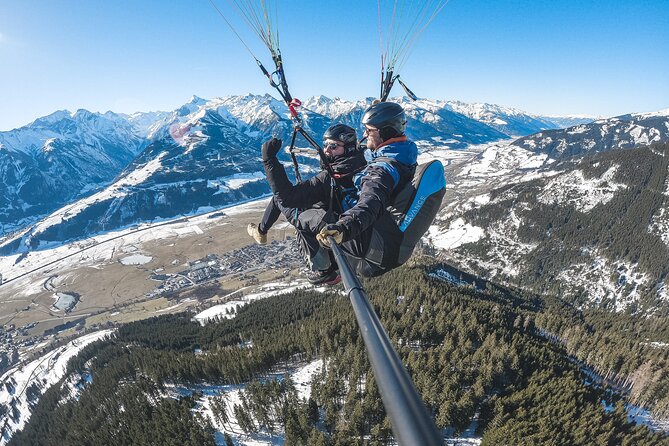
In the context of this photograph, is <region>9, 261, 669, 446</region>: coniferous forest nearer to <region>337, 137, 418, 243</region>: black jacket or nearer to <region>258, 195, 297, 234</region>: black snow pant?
<region>258, 195, 297, 234</region>: black snow pant

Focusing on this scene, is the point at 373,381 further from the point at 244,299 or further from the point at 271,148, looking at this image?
the point at 244,299

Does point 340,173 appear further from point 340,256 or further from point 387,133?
point 340,256

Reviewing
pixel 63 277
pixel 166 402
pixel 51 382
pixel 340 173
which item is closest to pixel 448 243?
pixel 166 402

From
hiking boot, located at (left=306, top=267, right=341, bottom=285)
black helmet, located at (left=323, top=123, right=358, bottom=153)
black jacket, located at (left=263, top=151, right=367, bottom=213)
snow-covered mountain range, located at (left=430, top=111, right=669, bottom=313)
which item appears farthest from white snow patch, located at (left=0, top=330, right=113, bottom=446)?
snow-covered mountain range, located at (left=430, top=111, right=669, bottom=313)

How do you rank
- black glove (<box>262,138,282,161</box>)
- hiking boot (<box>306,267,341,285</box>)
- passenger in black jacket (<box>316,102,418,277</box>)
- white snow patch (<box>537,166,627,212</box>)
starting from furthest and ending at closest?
white snow patch (<box>537,166,627,212</box>) < hiking boot (<box>306,267,341,285</box>) < black glove (<box>262,138,282,161</box>) < passenger in black jacket (<box>316,102,418,277</box>)

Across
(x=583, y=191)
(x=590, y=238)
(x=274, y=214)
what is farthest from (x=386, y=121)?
(x=583, y=191)

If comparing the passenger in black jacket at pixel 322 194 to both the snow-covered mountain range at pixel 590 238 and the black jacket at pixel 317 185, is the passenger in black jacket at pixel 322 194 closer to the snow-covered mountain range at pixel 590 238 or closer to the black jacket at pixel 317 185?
the black jacket at pixel 317 185

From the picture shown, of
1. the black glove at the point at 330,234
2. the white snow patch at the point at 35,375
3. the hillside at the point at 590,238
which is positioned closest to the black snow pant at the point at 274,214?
the black glove at the point at 330,234
